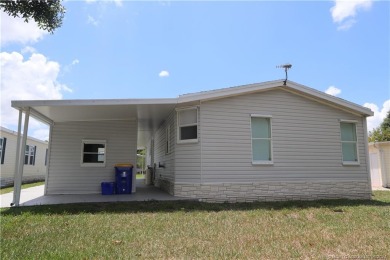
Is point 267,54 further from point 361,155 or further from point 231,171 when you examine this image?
point 361,155

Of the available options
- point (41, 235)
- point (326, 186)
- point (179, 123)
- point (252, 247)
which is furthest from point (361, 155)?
point (41, 235)

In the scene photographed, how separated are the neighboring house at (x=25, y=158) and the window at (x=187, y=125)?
9.48 metres

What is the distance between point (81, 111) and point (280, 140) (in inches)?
267

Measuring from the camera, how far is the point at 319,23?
10.0 metres

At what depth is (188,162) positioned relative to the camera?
9586mm

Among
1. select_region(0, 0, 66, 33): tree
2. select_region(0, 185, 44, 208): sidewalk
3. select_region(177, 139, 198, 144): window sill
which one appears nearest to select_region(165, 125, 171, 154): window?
select_region(177, 139, 198, 144): window sill

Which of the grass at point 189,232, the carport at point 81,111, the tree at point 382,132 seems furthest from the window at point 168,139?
the tree at point 382,132

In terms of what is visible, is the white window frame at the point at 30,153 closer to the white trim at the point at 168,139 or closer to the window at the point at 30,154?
the window at the point at 30,154

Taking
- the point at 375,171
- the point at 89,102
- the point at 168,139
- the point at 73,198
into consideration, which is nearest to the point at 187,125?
the point at 168,139

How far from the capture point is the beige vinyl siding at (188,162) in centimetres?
947

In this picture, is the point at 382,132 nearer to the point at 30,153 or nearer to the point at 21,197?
the point at 30,153

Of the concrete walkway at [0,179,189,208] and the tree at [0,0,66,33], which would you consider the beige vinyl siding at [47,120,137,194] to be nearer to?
the concrete walkway at [0,179,189,208]

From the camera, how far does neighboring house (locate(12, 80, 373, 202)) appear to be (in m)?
9.53

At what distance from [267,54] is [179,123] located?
420 centimetres
